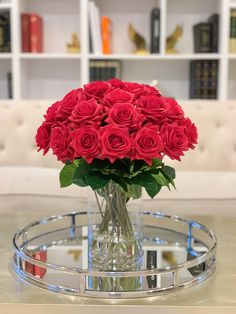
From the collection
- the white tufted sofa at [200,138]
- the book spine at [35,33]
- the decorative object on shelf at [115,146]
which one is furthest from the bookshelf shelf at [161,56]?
the decorative object on shelf at [115,146]

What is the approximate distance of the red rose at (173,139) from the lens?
960 mm

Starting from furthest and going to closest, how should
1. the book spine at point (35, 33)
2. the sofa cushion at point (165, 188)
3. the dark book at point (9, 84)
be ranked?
the dark book at point (9, 84)
the book spine at point (35, 33)
the sofa cushion at point (165, 188)

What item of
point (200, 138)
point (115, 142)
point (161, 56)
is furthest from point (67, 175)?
point (161, 56)

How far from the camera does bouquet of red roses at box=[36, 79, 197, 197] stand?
3.04ft

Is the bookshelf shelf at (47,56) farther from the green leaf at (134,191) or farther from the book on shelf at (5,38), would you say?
the green leaf at (134,191)

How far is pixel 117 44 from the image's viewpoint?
338 cm

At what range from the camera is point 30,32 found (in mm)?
3225

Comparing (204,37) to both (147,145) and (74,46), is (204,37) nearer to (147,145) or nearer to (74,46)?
(74,46)

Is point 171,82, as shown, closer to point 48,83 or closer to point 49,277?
point 48,83

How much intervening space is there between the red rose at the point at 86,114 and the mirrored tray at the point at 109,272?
0.30m

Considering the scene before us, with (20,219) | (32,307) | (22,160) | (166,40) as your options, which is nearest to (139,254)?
(32,307)

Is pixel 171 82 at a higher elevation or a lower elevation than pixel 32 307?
higher

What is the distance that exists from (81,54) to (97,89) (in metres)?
2.23

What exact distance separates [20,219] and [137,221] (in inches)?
19.9
